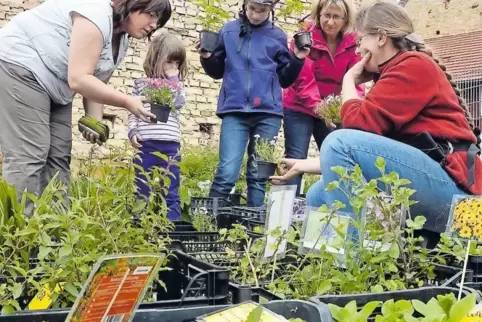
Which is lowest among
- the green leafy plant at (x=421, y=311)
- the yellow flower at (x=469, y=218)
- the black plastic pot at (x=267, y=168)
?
the green leafy plant at (x=421, y=311)

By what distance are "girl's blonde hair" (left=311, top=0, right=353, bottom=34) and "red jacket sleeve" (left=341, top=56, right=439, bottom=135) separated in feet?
5.19

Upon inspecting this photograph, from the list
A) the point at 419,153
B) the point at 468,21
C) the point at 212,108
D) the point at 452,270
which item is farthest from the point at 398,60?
the point at 468,21

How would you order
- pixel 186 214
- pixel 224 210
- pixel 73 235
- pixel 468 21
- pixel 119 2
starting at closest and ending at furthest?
pixel 73 235, pixel 119 2, pixel 224 210, pixel 186 214, pixel 468 21

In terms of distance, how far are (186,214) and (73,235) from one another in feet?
7.93

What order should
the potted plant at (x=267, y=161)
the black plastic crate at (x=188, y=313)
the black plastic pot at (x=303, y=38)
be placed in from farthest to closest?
1. the black plastic pot at (x=303, y=38)
2. the potted plant at (x=267, y=161)
3. the black plastic crate at (x=188, y=313)

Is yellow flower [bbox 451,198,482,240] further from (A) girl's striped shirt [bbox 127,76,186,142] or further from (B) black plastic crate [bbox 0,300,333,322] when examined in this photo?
(A) girl's striped shirt [bbox 127,76,186,142]

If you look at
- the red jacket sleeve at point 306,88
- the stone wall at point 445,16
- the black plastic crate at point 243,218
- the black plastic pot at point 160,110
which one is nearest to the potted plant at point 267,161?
the black plastic crate at point 243,218

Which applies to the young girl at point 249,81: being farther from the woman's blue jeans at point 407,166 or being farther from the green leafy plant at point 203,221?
the woman's blue jeans at point 407,166

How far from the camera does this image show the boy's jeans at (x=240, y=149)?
141 inches

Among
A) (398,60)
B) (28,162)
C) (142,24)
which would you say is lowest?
(28,162)

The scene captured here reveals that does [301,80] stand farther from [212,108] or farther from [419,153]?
[212,108]

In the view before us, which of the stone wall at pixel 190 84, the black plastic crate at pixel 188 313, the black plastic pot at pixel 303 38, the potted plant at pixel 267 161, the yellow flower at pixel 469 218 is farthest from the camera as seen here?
the stone wall at pixel 190 84

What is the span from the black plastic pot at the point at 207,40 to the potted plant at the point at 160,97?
1.86 ft

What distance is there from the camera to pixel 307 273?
1.43 metres
